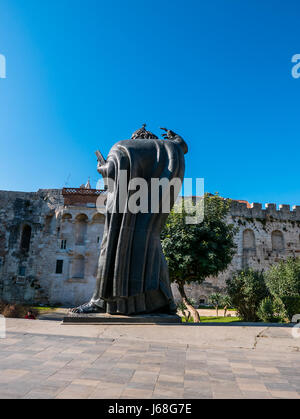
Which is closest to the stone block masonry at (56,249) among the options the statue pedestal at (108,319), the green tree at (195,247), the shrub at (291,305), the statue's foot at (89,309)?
the green tree at (195,247)

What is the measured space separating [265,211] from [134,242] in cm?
2925

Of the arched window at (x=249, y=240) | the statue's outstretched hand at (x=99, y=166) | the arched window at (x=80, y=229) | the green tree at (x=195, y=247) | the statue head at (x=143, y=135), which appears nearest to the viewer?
the statue's outstretched hand at (x=99, y=166)

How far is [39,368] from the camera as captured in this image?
8.80 feet

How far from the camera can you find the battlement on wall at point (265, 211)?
31.2 meters

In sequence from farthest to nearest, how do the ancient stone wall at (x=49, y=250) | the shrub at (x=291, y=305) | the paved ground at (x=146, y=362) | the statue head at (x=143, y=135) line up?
the ancient stone wall at (x=49, y=250)
the shrub at (x=291, y=305)
the statue head at (x=143, y=135)
the paved ground at (x=146, y=362)

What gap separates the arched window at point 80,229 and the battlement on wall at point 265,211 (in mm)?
14829

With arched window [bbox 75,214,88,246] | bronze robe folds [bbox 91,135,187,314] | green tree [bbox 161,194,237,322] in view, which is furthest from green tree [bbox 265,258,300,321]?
arched window [bbox 75,214,88,246]

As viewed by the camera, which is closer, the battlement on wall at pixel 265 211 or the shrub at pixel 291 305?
the shrub at pixel 291 305

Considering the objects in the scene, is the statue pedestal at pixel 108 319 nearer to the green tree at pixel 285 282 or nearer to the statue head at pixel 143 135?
the statue head at pixel 143 135

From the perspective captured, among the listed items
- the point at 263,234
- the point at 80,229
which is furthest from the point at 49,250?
the point at 263,234

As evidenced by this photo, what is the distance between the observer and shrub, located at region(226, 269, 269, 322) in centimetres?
1484

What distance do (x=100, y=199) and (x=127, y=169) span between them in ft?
75.6

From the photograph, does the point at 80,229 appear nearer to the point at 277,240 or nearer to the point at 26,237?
the point at 26,237
